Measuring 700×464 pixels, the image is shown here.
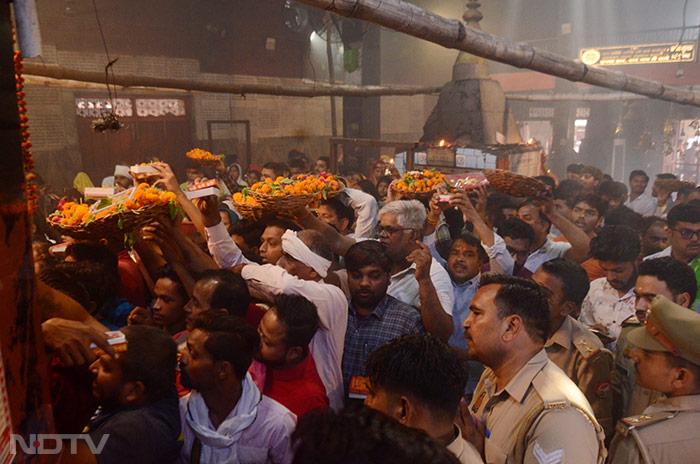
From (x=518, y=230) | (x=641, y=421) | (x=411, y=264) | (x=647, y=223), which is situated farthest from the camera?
(x=647, y=223)

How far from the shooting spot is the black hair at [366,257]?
3873mm

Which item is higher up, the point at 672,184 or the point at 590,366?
the point at 672,184

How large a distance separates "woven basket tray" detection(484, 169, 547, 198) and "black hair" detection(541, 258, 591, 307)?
1.94 metres

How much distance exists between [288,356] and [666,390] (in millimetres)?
2047

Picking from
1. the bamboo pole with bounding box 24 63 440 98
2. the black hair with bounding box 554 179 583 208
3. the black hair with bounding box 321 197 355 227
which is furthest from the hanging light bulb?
the black hair with bounding box 321 197 355 227

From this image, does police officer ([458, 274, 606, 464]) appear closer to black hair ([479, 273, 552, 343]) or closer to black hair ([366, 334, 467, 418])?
black hair ([479, 273, 552, 343])

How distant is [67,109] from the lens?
12.5 m

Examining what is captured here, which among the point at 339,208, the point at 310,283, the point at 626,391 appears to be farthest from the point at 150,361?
the point at 339,208

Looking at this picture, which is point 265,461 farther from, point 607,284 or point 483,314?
point 607,284

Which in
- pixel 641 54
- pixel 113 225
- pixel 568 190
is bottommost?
pixel 568 190

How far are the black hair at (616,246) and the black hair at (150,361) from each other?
4088 millimetres

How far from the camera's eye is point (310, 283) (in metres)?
3.47

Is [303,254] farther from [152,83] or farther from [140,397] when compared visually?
[152,83]

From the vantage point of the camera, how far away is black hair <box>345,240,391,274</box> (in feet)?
12.7
